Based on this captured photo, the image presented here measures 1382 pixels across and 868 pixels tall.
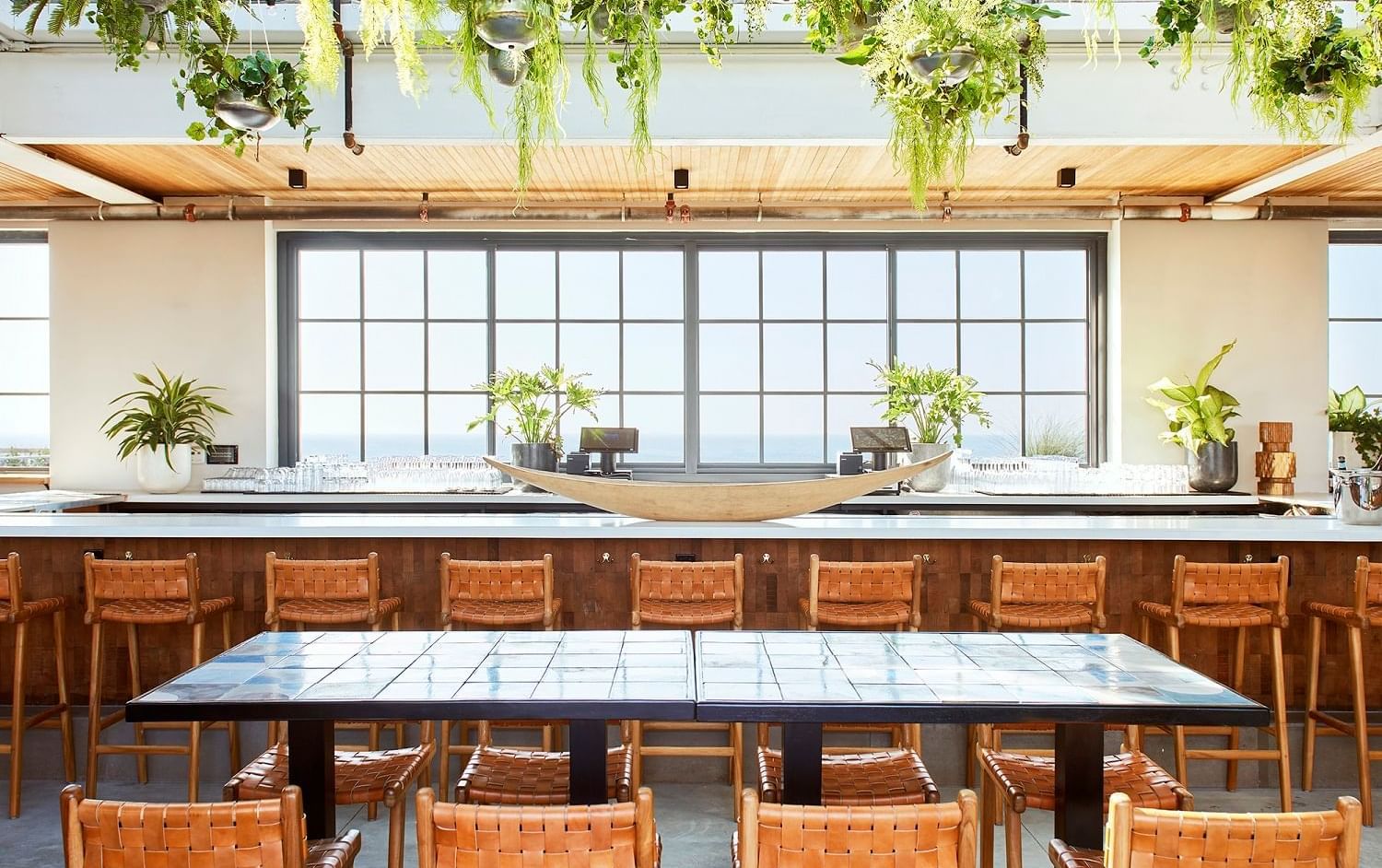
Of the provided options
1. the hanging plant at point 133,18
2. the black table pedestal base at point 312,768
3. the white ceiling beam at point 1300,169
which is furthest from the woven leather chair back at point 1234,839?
the white ceiling beam at point 1300,169

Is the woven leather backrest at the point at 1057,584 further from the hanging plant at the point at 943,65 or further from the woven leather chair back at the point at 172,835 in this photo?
the woven leather chair back at the point at 172,835

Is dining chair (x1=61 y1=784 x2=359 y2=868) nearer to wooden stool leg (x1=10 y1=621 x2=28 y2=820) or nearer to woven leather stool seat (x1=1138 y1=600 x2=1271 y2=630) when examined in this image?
wooden stool leg (x1=10 y1=621 x2=28 y2=820)

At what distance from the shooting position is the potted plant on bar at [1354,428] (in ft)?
22.1

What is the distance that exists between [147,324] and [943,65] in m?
6.42

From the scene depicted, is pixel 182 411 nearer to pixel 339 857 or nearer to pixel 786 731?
pixel 339 857

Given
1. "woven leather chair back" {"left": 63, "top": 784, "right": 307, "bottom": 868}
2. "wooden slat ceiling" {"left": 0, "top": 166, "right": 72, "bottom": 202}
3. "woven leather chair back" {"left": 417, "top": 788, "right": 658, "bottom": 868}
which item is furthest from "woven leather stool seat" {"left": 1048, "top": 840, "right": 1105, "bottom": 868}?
"wooden slat ceiling" {"left": 0, "top": 166, "right": 72, "bottom": 202}

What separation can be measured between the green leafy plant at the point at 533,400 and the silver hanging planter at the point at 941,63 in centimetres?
409

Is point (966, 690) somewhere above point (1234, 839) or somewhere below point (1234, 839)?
above

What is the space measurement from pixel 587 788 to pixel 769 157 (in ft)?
14.0

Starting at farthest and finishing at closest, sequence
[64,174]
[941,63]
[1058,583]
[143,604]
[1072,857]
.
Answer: [64,174]
[143,604]
[1058,583]
[941,63]
[1072,857]

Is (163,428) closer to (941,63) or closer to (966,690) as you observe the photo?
(941,63)

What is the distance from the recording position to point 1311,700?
13.5ft

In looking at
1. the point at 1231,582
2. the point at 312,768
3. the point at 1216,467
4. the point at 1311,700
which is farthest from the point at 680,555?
the point at 1216,467

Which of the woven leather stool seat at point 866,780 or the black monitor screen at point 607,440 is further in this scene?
the black monitor screen at point 607,440
